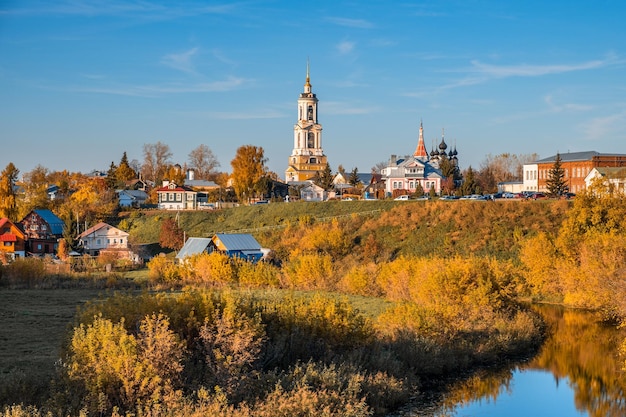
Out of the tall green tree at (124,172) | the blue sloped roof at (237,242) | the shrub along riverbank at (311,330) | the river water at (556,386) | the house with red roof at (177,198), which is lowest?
the river water at (556,386)

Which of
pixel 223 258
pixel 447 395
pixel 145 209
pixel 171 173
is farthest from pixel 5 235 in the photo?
pixel 447 395

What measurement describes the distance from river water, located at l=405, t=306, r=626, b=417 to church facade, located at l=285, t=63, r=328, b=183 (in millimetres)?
90596

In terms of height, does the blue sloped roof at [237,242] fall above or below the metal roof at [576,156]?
below

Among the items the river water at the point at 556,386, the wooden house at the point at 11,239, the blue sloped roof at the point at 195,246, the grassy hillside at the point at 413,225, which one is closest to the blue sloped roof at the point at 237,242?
the blue sloped roof at the point at 195,246

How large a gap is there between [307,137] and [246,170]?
122 feet

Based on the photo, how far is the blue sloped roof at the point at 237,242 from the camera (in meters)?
54.3

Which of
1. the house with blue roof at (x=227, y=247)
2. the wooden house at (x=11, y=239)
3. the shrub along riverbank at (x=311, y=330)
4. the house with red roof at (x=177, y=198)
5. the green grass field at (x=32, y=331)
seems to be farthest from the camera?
the house with red roof at (x=177, y=198)

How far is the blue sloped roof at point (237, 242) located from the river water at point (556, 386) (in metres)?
27.6

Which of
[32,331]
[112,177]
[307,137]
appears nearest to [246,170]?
[112,177]

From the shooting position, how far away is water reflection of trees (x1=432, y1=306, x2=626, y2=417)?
75.3 ft

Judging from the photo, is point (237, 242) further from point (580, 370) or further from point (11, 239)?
point (580, 370)

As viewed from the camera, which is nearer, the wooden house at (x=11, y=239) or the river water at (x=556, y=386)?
the river water at (x=556, y=386)

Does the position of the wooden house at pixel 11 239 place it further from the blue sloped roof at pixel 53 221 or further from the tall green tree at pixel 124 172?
the tall green tree at pixel 124 172

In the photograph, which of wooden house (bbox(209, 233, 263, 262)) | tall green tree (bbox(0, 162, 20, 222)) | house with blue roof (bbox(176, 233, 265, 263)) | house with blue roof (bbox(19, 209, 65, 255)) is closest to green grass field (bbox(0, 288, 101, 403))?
house with blue roof (bbox(176, 233, 265, 263))
